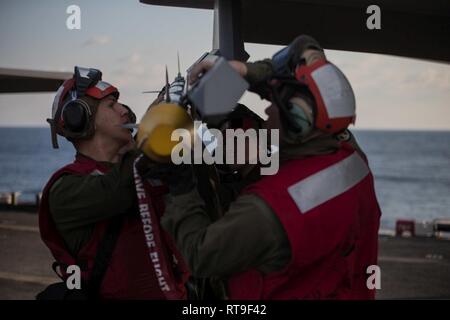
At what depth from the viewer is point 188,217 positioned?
81.5 inches

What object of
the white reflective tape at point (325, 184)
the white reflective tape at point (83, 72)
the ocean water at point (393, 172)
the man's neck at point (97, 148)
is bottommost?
the ocean water at point (393, 172)

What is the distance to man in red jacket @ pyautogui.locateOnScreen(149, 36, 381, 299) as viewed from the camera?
1971 mm

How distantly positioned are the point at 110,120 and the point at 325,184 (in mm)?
1250

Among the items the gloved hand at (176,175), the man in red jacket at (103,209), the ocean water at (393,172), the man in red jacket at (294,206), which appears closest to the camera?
the man in red jacket at (294,206)

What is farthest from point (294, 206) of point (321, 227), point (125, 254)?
point (125, 254)

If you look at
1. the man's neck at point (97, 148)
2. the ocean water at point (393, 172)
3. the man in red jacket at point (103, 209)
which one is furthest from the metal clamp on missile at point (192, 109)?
the ocean water at point (393, 172)

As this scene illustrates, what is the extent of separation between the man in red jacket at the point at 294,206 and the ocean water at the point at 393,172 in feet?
58.8

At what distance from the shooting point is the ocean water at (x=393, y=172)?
3809 cm

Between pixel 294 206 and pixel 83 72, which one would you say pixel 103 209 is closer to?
pixel 83 72

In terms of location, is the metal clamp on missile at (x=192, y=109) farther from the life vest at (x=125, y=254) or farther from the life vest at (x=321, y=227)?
the life vest at (x=125, y=254)

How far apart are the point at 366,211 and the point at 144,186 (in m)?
0.87

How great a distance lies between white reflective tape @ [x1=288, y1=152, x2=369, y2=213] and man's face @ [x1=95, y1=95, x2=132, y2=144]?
45.8 inches
